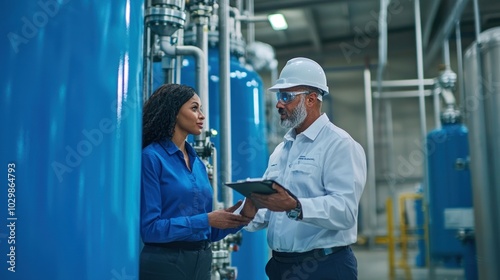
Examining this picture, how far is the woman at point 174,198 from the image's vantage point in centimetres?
160

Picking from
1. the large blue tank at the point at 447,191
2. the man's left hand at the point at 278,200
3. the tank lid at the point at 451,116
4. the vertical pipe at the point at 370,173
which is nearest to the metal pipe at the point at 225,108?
the man's left hand at the point at 278,200

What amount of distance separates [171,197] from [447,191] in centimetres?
402

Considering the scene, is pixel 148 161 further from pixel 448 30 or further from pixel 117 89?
pixel 448 30

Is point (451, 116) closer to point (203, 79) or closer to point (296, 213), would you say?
point (203, 79)

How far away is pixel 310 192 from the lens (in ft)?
5.74

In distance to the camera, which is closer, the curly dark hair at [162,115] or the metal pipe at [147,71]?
the curly dark hair at [162,115]

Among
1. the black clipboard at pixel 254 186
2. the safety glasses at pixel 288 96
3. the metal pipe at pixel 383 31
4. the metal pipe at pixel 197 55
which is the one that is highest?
the metal pipe at pixel 383 31

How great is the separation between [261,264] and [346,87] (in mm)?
8536

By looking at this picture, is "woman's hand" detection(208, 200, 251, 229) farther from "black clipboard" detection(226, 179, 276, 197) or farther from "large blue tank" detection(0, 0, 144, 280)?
"large blue tank" detection(0, 0, 144, 280)

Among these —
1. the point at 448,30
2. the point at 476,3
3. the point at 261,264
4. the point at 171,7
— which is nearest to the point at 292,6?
the point at 448,30

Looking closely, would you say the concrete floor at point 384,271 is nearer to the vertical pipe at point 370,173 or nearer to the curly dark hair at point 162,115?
the vertical pipe at point 370,173

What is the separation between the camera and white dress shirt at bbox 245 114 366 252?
1.62 meters

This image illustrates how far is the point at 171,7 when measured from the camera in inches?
73.7

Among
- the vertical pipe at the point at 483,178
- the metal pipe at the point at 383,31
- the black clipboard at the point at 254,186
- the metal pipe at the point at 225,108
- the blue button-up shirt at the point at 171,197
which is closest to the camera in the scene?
the black clipboard at the point at 254,186
